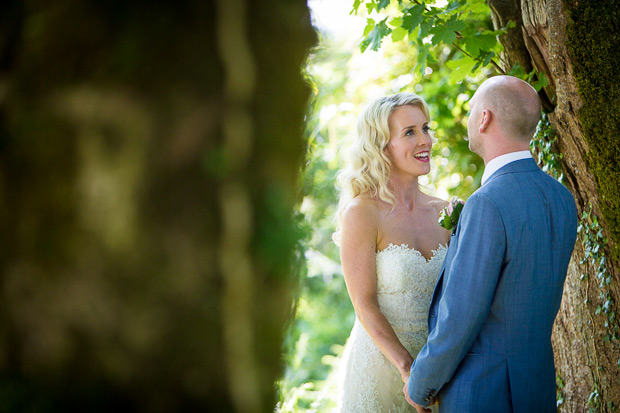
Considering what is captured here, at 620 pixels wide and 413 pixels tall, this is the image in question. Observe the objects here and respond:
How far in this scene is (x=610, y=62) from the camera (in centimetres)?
274

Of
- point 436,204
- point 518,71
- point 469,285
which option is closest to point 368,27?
point 518,71

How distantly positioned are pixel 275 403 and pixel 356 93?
8244 mm

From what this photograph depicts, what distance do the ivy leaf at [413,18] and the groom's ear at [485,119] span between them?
3.01 feet

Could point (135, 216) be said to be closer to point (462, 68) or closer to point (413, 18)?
point (413, 18)

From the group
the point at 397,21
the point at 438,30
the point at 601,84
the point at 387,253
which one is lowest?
the point at 387,253

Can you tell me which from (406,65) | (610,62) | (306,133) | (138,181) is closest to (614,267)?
(610,62)

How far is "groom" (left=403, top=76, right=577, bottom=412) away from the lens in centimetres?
214

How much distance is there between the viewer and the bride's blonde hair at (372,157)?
3.27 m

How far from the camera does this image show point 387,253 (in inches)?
121

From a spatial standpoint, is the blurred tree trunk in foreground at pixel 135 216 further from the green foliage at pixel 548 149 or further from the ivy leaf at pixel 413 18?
the green foliage at pixel 548 149

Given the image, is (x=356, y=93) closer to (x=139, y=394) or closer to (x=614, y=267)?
(x=614, y=267)

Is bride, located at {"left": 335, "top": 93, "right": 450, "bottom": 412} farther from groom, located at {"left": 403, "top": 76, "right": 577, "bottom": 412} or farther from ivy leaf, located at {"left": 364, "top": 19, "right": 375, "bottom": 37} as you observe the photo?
groom, located at {"left": 403, "top": 76, "right": 577, "bottom": 412}

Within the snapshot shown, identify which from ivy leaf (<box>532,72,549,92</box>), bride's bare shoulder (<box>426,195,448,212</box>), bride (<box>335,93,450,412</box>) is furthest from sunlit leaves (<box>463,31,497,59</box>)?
bride's bare shoulder (<box>426,195,448,212</box>)

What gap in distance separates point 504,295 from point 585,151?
1180 millimetres
